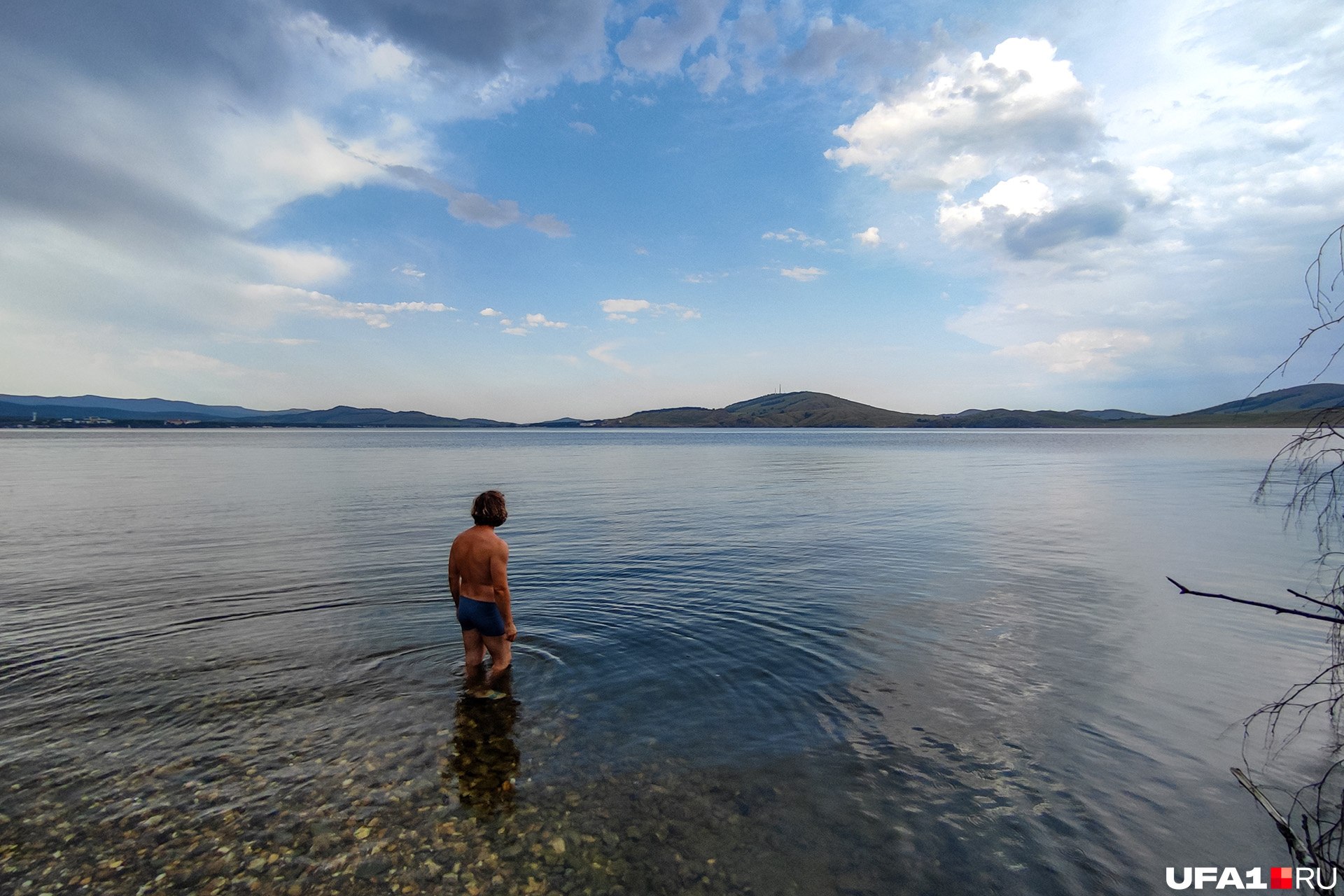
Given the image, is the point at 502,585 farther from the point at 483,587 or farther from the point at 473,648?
the point at 473,648

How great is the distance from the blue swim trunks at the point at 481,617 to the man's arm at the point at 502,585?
9 cm

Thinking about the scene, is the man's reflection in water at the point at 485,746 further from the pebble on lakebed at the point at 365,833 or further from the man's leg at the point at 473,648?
the man's leg at the point at 473,648

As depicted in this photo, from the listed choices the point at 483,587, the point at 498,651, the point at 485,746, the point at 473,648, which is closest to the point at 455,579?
the point at 483,587

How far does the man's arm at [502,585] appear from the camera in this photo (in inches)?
435

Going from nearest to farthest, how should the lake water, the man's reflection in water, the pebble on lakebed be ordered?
the pebble on lakebed → the lake water → the man's reflection in water

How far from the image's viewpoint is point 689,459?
94438 mm

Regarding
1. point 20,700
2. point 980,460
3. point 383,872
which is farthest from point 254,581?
point 980,460

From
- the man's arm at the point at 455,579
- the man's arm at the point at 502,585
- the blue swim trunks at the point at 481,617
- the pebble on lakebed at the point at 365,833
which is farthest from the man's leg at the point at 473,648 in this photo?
the pebble on lakebed at the point at 365,833

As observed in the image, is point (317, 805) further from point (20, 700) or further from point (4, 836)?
point (20, 700)

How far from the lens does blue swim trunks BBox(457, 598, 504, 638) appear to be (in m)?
11.5

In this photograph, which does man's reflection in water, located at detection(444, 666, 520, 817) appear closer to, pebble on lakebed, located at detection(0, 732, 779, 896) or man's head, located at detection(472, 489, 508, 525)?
pebble on lakebed, located at detection(0, 732, 779, 896)

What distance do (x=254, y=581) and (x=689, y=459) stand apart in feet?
251

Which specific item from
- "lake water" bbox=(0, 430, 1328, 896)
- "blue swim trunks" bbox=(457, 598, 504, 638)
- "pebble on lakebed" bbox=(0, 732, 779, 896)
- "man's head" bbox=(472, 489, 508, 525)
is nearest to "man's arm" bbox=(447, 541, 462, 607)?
"blue swim trunks" bbox=(457, 598, 504, 638)

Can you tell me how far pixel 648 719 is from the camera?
10.5 m
